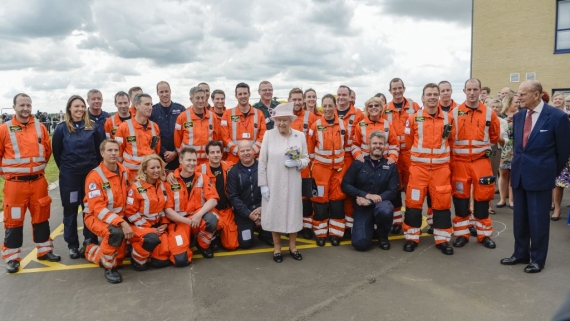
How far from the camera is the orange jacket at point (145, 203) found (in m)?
5.07

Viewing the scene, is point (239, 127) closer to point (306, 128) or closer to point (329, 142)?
point (306, 128)

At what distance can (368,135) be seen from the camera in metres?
6.14

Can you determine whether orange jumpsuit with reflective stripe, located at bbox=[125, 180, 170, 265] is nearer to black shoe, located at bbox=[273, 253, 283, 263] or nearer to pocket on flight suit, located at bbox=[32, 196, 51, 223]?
pocket on flight suit, located at bbox=[32, 196, 51, 223]

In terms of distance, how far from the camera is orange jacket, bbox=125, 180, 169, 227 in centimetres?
507

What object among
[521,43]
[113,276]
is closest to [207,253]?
[113,276]

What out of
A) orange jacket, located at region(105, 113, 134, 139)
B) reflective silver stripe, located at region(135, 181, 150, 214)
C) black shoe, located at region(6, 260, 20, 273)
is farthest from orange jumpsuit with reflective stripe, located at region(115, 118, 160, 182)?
black shoe, located at region(6, 260, 20, 273)

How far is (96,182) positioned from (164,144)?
200cm

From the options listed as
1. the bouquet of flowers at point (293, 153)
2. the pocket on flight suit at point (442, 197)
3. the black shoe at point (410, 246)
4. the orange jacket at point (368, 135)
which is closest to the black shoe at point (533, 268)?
the pocket on flight suit at point (442, 197)

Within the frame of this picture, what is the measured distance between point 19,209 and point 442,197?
5400 millimetres

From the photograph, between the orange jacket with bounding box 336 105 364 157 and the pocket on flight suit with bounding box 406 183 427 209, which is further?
the orange jacket with bounding box 336 105 364 157

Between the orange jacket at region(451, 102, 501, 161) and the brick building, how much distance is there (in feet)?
42.8

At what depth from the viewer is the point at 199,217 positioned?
17.5ft

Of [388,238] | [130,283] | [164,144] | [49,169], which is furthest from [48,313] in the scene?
[49,169]

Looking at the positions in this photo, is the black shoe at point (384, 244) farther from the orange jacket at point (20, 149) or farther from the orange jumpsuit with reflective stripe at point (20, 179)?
the orange jacket at point (20, 149)
